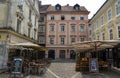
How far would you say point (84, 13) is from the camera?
4081cm

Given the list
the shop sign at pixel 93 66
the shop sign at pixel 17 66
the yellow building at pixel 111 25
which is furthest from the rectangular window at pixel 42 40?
the shop sign at pixel 17 66

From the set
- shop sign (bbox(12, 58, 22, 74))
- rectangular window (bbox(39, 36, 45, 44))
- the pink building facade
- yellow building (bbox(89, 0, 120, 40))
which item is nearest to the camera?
shop sign (bbox(12, 58, 22, 74))

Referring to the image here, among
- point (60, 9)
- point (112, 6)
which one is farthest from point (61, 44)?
point (112, 6)

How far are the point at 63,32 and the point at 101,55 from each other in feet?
56.5

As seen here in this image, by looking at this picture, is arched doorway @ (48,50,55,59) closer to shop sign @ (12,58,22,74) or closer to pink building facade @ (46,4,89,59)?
pink building facade @ (46,4,89,59)

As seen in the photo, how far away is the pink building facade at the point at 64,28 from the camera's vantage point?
39938 mm

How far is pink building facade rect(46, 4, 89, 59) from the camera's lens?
39938 mm

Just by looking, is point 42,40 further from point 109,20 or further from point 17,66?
point 17,66

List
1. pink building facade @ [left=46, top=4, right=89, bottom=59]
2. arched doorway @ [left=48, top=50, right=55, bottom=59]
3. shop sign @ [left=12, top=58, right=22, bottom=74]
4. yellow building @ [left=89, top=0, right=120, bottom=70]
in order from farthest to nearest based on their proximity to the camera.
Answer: pink building facade @ [left=46, top=4, right=89, bottom=59], arched doorway @ [left=48, top=50, right=55, bottom=59], yellow building @ [left=89, top=0, right=120, bottom=70], shop sign @ [left=12, top=58, right=22, bottom=74]

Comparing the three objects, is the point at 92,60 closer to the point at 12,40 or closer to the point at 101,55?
the point at 12,40

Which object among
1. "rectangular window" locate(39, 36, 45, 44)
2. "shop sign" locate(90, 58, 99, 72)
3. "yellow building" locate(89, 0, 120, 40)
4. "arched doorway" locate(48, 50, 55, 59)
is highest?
"yellow building" locate(89, 0, 120, 40)

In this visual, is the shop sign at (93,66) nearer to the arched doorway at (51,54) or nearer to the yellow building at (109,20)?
the yellow building at (109,20)

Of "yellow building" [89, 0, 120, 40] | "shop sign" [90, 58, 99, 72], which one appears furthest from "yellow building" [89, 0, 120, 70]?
"shop sign" [90, 58, 99, 72]

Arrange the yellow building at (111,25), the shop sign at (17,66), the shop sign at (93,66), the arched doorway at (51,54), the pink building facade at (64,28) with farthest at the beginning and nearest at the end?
the pink building facade at (64,28)
the arched doorway at (51,54)
the yellow building at (111,25)
the shop sign at (93,66)
the shop sign at (17,66)
